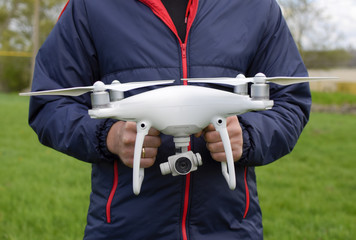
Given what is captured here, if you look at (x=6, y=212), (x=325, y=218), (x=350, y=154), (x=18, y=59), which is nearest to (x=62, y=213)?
(x=6, y=212)

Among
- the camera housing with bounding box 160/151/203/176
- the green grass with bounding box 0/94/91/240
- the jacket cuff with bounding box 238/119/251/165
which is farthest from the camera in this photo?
the green grass with bounding box 0/94/91/240

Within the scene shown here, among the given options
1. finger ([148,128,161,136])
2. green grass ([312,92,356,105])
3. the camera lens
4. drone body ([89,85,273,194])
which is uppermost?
drone body ([89,85,273,194])

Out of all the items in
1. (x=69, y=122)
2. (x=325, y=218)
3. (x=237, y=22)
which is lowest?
(x=325, y=218)

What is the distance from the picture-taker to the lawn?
3479 mm

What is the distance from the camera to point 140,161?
3.82 feet

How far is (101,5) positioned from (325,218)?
3160mm

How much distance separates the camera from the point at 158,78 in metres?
1.42

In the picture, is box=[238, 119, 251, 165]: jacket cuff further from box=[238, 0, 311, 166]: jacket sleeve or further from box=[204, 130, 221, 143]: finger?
box=[204, 130, 221, 143]: finger

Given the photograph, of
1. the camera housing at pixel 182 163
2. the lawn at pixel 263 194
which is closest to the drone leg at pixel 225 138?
the camera housing at pixel 182 163

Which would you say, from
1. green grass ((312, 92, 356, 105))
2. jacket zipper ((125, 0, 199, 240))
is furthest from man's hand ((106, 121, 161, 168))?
green grass ((312, 92, 356, 105))

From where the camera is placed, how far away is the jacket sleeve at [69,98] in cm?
135

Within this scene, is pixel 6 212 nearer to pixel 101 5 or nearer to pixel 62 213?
pixel 62 213

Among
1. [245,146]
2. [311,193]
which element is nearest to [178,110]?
[245,146]

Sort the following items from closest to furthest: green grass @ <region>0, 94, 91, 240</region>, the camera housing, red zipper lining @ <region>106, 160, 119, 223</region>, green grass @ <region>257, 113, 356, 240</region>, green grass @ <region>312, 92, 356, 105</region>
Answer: the camera housing < red zipper lining @ <region>106, 160, 119, 223</region> < green grass @ <region>0, 94, 91, 240</region> < green grass @ <region>257, 113, 356, 240</region> < green grass @ <region>312, 92, 356, 105</region>
